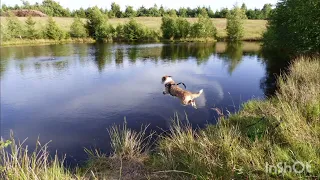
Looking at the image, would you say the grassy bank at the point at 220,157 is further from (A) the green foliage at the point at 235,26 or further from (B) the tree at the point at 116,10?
(B) the tree at the point at 116,10

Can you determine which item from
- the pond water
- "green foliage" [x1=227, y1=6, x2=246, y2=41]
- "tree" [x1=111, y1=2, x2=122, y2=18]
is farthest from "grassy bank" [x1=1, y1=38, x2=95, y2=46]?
"tree" [x1=111, y1=2, x2=122, y2=18]

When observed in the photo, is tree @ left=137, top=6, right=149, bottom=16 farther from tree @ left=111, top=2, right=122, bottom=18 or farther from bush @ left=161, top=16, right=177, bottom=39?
bush @ left=161, top=16, right=177, bottom=39

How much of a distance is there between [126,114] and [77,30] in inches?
1851

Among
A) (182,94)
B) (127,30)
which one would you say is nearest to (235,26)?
(127,30)

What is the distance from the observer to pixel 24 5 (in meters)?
106

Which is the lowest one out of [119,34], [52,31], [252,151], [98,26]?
[252,151]

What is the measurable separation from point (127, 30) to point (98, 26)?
6652 mm

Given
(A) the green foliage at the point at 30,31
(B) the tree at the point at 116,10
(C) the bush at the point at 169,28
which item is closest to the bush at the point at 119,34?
(C) the bush at the point at 169,28

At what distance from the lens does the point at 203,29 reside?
50.6 m

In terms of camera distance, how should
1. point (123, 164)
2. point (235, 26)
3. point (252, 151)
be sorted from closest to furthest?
1. point (252, 151)
2. point (123, 164)
3. point (235, 26)

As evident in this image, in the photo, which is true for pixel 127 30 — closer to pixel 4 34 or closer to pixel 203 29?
pixel 203 29

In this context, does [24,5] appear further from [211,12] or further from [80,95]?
[80,95]

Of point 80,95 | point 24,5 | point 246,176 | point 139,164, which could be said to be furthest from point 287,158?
Result: point 24,5

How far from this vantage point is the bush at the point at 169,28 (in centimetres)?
5306
